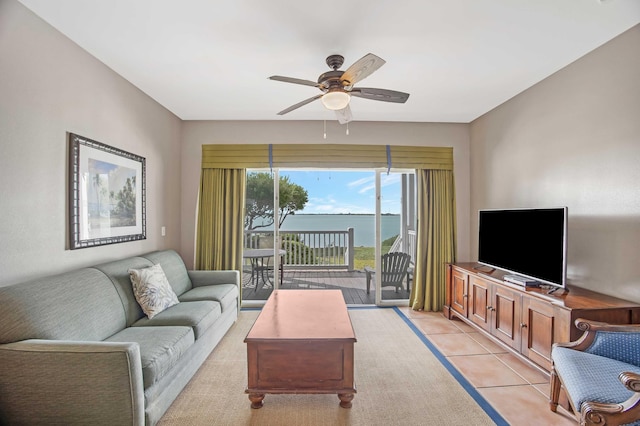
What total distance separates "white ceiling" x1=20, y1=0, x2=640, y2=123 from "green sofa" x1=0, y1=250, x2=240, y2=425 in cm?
173

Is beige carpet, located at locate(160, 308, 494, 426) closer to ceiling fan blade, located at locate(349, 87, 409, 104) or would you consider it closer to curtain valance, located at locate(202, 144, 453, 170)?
ceiling fan blade, located at locate(349, 87, 409, 104)

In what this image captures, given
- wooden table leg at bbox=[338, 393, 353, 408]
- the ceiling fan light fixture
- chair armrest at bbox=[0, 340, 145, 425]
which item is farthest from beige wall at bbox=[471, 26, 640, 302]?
chair armrest at bbox=[0, 340, 145, 425]

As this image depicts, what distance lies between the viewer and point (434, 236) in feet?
13.5

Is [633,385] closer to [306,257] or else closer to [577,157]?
[577,157]

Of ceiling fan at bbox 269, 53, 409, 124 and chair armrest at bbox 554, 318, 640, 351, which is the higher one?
ceiling fan at bbox 269, 53, 409, 124

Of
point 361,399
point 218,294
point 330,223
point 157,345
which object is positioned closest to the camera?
point 157,345

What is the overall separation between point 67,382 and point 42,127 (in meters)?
1.60

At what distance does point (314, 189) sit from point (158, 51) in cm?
322

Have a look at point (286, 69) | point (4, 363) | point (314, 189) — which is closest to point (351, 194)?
point (314, 189)

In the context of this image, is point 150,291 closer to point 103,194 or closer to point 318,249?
point 103,194

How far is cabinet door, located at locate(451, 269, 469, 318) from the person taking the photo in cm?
347

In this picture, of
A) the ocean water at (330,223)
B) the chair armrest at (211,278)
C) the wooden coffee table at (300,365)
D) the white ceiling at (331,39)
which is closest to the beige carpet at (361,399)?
the wooden coffee table at (300,365)

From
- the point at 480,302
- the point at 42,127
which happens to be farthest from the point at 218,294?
the point at 480,302

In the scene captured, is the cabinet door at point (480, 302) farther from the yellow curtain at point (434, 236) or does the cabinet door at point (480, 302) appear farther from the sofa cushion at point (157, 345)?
the sofa cushion at point (157, 345)
